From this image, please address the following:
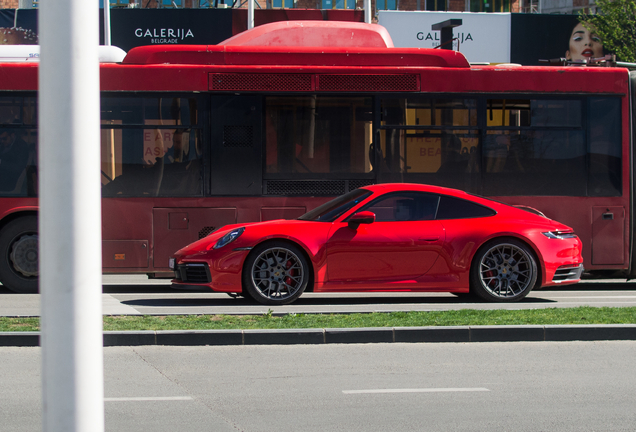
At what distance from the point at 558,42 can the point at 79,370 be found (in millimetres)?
30485

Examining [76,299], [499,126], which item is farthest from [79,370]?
[499,126]

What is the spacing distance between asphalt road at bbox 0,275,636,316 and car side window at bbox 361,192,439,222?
1087mm

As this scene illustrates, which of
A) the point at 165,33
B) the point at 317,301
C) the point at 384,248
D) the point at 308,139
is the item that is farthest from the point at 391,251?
the point at 165,33

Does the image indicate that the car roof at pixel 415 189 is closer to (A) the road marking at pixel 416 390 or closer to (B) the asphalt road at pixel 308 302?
(B) the asphalt road at pixel 308 302

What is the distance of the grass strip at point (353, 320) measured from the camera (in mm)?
7391

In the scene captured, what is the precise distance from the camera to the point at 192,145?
1084 cm

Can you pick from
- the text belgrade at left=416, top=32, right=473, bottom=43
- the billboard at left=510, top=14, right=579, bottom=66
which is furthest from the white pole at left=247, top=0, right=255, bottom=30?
the billboard at left=510, top=14, right=579, bottom=66

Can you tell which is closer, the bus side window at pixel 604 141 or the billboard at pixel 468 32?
the bus side window at pixel 604 141

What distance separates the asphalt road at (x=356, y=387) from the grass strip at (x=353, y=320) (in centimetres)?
38

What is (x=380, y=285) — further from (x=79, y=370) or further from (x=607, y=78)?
(x=79, y=370)

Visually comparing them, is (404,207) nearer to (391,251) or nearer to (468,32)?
(391,251)

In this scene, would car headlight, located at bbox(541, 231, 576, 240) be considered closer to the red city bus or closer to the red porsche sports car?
the red porsche sports car

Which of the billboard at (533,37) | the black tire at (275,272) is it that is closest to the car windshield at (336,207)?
the black tire at (275,272)

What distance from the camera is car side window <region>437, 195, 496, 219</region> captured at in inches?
387
